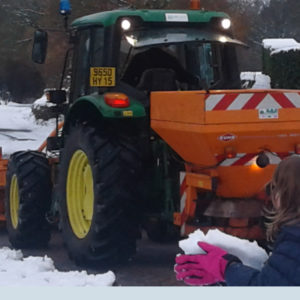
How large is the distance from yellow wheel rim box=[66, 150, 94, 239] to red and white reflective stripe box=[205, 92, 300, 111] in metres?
1.75

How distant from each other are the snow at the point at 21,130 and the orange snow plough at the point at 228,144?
1295 cm

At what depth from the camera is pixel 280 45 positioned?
1789 centimetres

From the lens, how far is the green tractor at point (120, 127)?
21.9 feet

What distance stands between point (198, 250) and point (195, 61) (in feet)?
14.3

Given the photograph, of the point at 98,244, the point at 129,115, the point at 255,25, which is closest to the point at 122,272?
the point at 98,244

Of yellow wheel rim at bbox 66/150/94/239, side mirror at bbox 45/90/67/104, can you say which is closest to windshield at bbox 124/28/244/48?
yellow wheel rim at bbox 66/150/94/239

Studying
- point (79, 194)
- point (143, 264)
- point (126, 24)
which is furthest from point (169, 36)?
point (143, 264)

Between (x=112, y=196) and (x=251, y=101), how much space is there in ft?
4.97

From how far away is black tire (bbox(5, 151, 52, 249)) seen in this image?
8203 millimetres

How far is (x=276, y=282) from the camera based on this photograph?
291 centimetres

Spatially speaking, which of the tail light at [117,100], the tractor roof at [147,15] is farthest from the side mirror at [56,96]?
the tail light at [117,100]

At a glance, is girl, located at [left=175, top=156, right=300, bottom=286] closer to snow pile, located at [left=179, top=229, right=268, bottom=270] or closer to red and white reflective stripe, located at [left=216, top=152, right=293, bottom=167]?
snow pile, located at [left=179, top=229, right=268, bottom=270]

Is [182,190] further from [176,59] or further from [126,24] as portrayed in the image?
[126,24]

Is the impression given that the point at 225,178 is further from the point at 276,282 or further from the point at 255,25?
the point at 255,25
